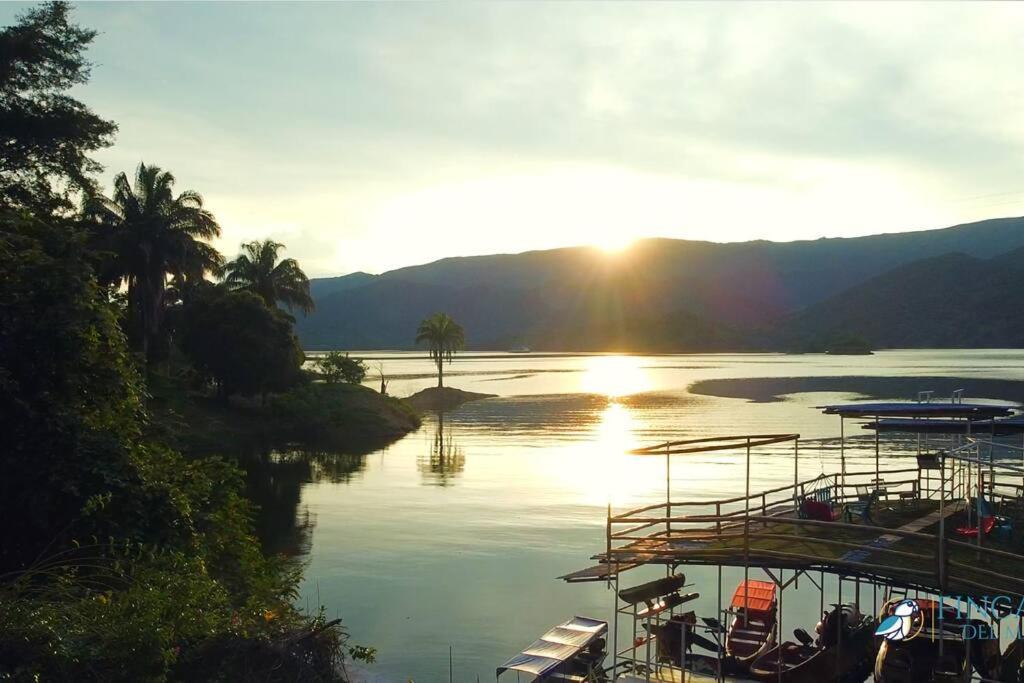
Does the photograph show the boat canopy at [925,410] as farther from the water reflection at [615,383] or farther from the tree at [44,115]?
the water reflection at [615,383]

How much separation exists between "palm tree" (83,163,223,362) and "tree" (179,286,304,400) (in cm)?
495

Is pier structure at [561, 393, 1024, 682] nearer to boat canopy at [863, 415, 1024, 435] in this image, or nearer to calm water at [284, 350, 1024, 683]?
boat canopy at [863, 415, 1024, 435]

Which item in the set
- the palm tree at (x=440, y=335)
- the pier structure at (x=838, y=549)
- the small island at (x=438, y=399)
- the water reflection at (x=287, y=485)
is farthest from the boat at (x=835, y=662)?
the palm tree at (x=440, y=335)

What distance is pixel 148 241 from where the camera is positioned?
221 ft

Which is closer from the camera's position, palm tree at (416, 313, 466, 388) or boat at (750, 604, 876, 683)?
boat at (750, 604, 876, 683)

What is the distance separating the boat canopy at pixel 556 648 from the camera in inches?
770

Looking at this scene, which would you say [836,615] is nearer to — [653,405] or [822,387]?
[653,405]

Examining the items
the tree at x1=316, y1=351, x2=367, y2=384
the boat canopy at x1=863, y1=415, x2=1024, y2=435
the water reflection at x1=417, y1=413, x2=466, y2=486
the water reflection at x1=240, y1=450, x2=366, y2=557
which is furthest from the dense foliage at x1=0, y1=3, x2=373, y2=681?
the tree at x1=316, y1=351, x2=367, y2=384

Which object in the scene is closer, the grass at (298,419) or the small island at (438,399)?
the grass at (298,419)

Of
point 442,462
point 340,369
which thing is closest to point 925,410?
point 442,462

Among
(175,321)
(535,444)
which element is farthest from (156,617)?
(175,321)

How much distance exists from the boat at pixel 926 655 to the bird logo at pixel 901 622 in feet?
0.22

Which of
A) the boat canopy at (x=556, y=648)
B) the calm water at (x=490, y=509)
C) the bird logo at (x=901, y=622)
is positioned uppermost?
the bird logo at (x=901, y=622)

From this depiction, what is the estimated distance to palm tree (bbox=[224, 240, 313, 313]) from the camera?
95125mm
